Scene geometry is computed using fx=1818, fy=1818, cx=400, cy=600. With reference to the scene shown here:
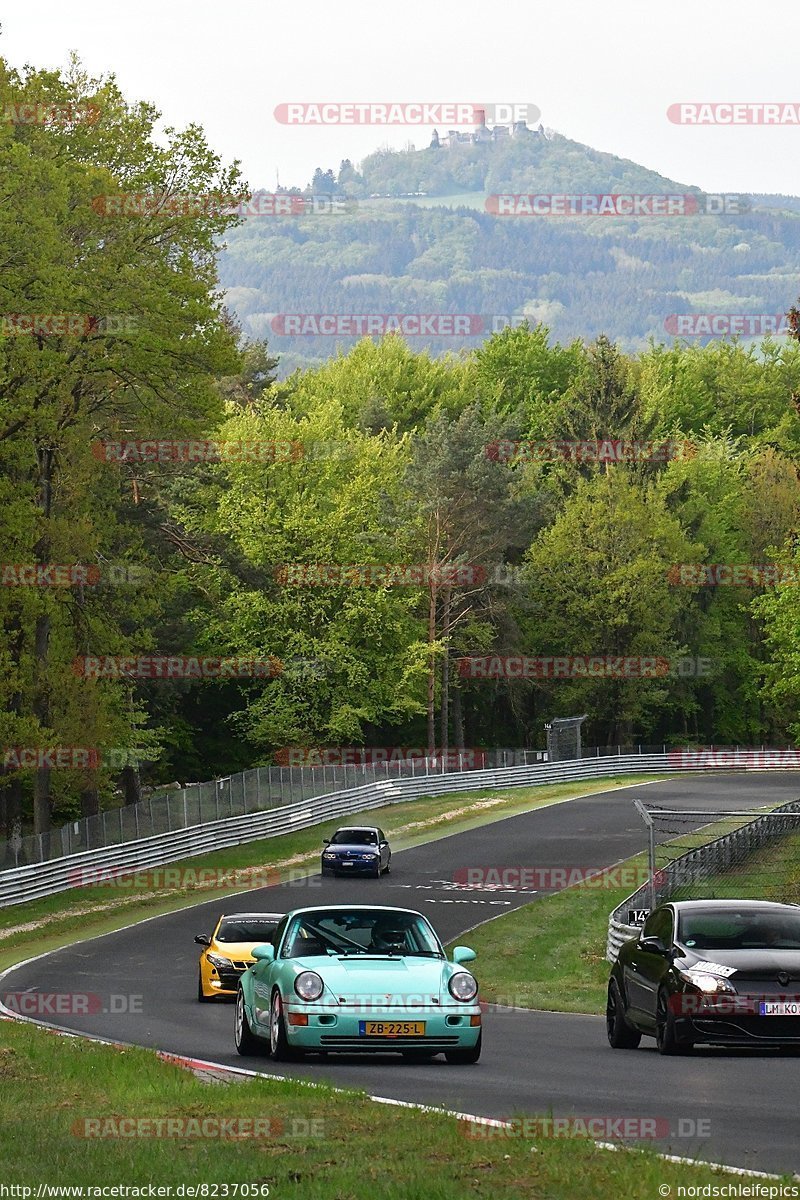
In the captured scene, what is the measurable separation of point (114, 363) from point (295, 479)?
3644cm

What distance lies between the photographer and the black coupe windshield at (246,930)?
83.0 ft

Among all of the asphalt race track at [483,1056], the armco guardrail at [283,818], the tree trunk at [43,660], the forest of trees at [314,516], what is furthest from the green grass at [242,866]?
the forest of trees at [314,516]

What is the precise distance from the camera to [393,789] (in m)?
66.1

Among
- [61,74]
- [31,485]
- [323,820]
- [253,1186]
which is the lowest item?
[323,820]

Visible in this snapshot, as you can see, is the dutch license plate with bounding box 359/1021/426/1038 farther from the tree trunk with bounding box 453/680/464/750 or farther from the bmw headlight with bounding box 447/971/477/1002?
the tree trunk with bounding box 453/680/464/750

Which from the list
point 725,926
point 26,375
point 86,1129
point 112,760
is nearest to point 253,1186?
point 86,1129

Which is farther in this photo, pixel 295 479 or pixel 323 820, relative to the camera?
pixel 295 479

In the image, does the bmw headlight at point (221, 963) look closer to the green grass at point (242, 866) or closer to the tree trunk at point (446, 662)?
the green grass at point (242, 866)

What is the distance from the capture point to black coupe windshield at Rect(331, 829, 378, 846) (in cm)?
4631

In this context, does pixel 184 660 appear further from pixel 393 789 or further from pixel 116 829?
pixel 116 829

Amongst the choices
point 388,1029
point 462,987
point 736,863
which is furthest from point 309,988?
point 736,863

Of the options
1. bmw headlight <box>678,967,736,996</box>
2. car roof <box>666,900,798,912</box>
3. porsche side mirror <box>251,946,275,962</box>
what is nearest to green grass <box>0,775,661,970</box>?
porsche side mirror <box>251,946,275,962</box>

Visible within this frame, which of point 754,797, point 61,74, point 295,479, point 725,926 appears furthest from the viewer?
point 295,479

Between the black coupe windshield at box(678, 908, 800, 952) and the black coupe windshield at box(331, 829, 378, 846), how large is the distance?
97.7 ft
